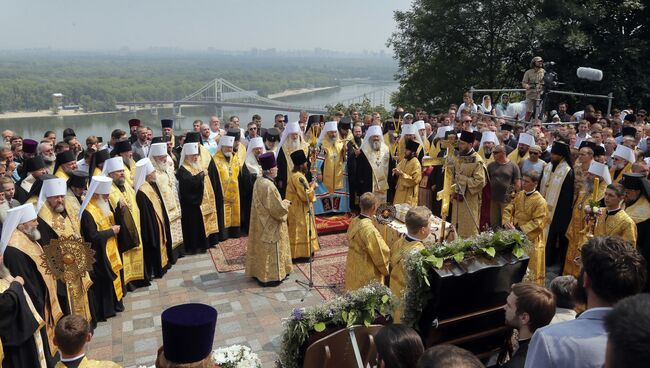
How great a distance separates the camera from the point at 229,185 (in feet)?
37.8

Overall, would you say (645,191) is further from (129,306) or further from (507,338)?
(129,306)

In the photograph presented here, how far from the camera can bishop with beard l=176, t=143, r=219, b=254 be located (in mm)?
10438

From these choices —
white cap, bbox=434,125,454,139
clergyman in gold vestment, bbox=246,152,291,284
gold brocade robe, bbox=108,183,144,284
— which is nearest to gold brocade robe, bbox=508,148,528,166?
white cap, bbox=434,125,454,139

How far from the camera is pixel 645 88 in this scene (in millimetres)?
24922

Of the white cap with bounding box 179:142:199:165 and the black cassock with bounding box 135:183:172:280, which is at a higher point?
the white cap with bounding box 179:142:199:165

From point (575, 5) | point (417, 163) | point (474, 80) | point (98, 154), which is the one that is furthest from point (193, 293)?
point (474, 80)

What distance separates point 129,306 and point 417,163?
6.08 meters

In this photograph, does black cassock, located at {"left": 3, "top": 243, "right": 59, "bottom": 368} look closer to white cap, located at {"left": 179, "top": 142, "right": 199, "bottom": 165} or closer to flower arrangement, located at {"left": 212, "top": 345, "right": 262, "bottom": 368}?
flower arrangement, located at {"left": 212, "top": 345, "right": 262, "bottom": 368}

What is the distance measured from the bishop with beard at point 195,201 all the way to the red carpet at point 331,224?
232cm

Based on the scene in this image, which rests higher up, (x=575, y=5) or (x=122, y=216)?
(x=575, y=5)

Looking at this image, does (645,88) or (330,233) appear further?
(645,88)

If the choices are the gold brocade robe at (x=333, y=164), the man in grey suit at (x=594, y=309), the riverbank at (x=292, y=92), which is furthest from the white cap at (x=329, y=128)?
the riverbank at (x=292, y=92)

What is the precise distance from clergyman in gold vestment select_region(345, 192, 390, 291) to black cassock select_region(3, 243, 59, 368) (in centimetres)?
386

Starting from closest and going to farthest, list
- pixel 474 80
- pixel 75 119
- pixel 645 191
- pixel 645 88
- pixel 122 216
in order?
pixel 645 191, pixel 122 216, pixel 645 88, pixel 474 80, pixel 75 119
